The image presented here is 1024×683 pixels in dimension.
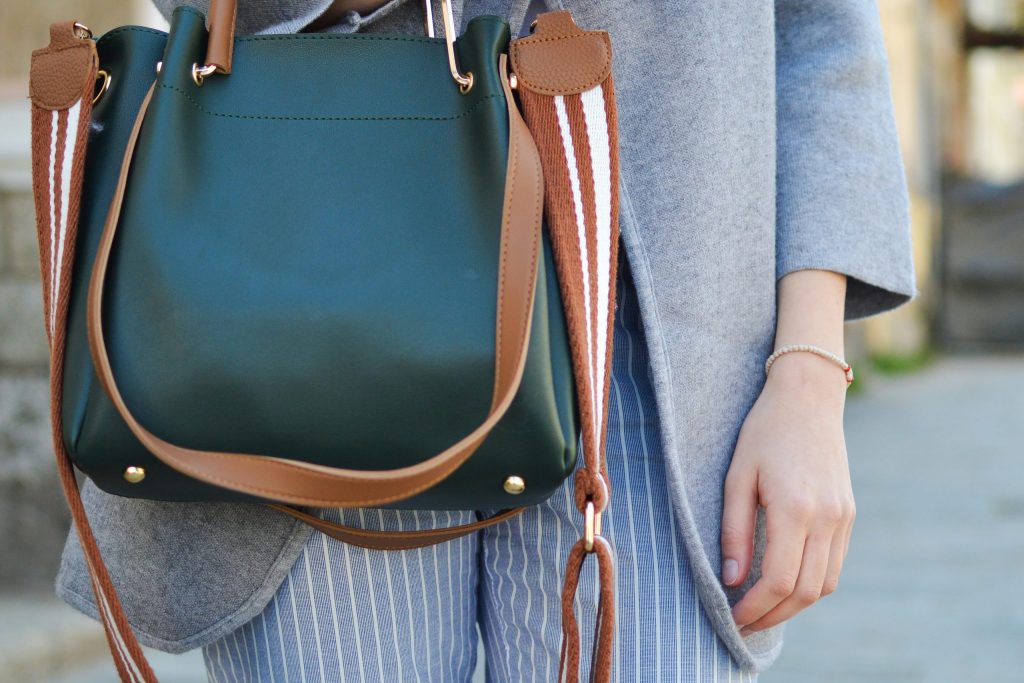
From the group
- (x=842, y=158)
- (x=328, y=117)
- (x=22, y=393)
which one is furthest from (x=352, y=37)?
(x=22, y=393)

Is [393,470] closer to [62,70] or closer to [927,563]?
[62,70]

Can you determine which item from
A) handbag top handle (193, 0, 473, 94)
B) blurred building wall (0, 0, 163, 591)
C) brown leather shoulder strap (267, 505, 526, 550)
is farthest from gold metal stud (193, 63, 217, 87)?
blurred building wall (0, 0, 163, 591)

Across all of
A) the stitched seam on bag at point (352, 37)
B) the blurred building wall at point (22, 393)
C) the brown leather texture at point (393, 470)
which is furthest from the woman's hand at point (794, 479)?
the blurred building wall at point (22, 393)

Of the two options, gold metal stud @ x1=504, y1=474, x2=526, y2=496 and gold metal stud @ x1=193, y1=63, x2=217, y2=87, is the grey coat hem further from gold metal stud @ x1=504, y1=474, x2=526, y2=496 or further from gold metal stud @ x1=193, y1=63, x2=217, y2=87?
gold metal stud @ x1=193, y1=63, x2=217, y2=87

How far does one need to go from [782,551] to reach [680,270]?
26 cm

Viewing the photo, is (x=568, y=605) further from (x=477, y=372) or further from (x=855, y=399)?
(x=855, y=399)

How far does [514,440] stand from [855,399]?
22.9 ft

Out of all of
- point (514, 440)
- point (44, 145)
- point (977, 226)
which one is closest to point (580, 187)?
point (514, 440)

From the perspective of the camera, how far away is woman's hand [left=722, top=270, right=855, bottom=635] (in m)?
0.97

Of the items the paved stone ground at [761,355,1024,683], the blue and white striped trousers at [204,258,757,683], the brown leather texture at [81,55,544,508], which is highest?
the brown leather texture at [81,55,544,508]

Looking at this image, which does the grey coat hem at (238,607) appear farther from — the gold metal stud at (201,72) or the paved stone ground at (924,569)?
the paved stone ground at (924,569)

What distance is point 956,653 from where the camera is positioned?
10.2 feet

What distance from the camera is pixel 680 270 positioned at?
102 cm

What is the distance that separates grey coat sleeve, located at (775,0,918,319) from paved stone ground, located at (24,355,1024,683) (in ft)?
6.89
